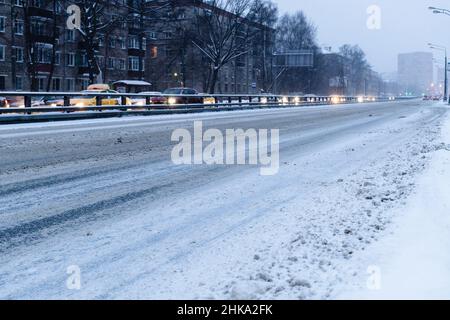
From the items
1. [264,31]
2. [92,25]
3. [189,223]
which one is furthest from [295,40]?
[189,223]

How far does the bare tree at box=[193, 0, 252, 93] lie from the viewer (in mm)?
52812

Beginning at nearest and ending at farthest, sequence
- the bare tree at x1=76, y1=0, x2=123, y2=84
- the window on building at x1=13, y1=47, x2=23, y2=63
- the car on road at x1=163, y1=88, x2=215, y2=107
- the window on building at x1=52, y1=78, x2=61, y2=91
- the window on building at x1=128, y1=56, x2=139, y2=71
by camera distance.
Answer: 1. the car on road at x1=163, y1=88, x2=215, y2=107
2. the bare tree at x1=76, y1=0, x2=123, y2=84
3. the window on building at x1=13, y1=47, x2=23, y2=63
4. the window on building at x1=52, y1=78, x2=61, y2=91
5. the window on building at x1=128, y1=56, x2=139, y2=71

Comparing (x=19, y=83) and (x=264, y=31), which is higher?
(x=264, y=31)

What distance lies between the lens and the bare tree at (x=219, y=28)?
173 feet

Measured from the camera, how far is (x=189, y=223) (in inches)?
214

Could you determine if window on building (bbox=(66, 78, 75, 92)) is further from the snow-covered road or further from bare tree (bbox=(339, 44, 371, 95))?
bare tree (bbox=(339, 44, 371, 95))

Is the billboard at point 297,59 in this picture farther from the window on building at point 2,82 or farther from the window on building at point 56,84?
the window on building at point 2,82

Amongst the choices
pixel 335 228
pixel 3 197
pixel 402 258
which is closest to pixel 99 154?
pixel 3 197

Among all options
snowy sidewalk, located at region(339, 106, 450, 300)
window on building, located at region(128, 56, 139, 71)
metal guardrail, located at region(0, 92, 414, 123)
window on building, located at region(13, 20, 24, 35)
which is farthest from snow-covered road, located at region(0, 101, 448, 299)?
window on building, located at region(128, 56, 139, 71)

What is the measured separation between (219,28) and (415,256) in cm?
5340

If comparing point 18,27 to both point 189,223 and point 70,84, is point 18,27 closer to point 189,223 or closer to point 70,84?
point 70,84

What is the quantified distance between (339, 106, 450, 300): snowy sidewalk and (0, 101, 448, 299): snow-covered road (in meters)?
0.14
